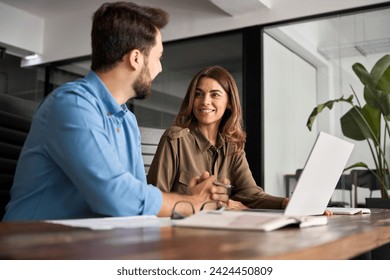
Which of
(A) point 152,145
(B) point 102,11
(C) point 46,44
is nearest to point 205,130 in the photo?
(A) point 152,145

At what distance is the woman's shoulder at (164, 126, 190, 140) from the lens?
6.82 feet

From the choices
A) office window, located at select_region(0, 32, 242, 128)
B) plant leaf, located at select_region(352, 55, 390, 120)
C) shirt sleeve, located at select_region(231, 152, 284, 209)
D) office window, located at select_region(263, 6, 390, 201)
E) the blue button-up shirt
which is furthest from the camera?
office window, located at select_region(0, 32, 242, 128)

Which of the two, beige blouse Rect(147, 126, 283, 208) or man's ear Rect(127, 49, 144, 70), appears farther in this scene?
beige blouse Rect(147, 126, 283, 208)

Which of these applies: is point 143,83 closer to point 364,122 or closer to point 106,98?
point 106,98

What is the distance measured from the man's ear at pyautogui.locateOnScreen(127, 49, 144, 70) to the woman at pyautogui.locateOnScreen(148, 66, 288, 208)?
0.59 metres

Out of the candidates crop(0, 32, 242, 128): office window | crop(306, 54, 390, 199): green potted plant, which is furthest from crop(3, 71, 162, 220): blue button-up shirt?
crop(0, 32, 242, 128): office window

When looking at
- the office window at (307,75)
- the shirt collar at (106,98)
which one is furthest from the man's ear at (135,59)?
the office window at (307,75)

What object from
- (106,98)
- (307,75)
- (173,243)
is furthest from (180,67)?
(173,243)

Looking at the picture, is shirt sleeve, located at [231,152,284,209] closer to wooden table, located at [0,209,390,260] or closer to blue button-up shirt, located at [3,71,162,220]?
blue button-up shirt, located at [3,71,162,220]

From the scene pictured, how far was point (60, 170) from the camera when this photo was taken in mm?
1247

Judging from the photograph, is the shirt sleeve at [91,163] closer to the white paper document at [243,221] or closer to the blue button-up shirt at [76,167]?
the blue button-up shirt at [76,167]

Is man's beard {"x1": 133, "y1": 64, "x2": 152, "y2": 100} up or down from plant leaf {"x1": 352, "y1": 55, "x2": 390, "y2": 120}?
down

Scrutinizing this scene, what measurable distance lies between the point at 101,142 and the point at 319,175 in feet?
1.74
